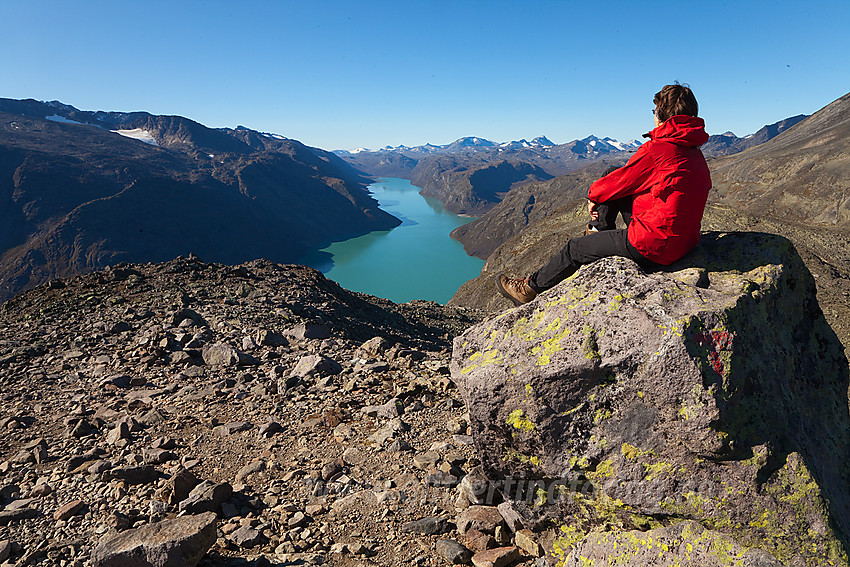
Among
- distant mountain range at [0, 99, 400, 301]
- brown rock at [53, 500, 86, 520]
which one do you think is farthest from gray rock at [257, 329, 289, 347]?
distant mountain range at [0, 99, 400, 301]

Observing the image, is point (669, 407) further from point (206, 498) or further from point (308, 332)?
point (308, 332)

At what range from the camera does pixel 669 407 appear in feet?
13.4

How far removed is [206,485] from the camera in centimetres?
563

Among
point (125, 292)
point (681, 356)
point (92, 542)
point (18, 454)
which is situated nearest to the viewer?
point (681, 356)

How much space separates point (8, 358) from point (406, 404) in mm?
9554

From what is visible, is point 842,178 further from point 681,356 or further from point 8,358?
point 8,358

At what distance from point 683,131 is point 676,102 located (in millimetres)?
442

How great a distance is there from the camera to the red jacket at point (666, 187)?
4.69 metres

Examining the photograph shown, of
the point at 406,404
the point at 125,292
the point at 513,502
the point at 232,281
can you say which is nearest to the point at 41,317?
the point at 125,292

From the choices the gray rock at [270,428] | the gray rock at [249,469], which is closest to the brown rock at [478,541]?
the gray rock at [249,469]

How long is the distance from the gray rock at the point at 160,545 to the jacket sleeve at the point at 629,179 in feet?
18.2

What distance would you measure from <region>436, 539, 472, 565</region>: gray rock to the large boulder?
31.4 inches

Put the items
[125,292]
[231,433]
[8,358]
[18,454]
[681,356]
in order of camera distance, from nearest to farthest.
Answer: [681,356] < [18,454] < [231,433] < [8,358] < [125,292]

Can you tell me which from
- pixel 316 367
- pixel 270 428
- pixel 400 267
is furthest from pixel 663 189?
pixel 400 267
